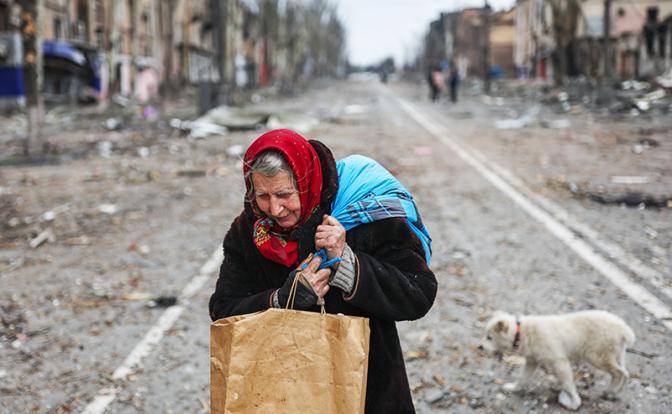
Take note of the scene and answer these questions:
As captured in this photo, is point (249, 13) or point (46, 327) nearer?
point (46, 327)

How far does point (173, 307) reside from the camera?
17.7 feet

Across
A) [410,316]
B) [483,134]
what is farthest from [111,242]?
[483,134]

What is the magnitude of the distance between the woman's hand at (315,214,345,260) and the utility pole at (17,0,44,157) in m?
13.8

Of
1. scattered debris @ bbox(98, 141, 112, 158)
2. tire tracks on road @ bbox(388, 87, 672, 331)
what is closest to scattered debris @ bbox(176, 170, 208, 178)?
scattered debris @ bbox(98, 141, 112, 158)

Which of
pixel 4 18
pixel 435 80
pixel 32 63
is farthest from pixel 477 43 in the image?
pixel 32 63

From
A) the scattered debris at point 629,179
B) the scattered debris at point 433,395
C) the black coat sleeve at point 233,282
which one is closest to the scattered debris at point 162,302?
the scattered debris at point 433,395

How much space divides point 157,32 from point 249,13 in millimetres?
23571

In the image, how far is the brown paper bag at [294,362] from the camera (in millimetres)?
1970

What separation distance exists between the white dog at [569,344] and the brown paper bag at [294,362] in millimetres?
2166

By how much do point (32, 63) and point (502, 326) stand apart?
43.0 feet

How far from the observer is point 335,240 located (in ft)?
6.59

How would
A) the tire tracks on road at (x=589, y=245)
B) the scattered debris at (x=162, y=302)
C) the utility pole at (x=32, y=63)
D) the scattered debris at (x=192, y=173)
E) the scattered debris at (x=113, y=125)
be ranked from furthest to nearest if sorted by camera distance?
the scattered debris at (x=113, y=125)
the utility pole at (x=32, y=63)
the scattered debris at (x=192, y=173)
the scattered debris at (x=162, y=302)
the tire tracks on road at (x=589, y=245)

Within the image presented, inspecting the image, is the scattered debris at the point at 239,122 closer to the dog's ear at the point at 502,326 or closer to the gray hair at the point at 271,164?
the dog's ear at the point at 502,326

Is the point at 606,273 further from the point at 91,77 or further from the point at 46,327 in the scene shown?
the point at 91,77
